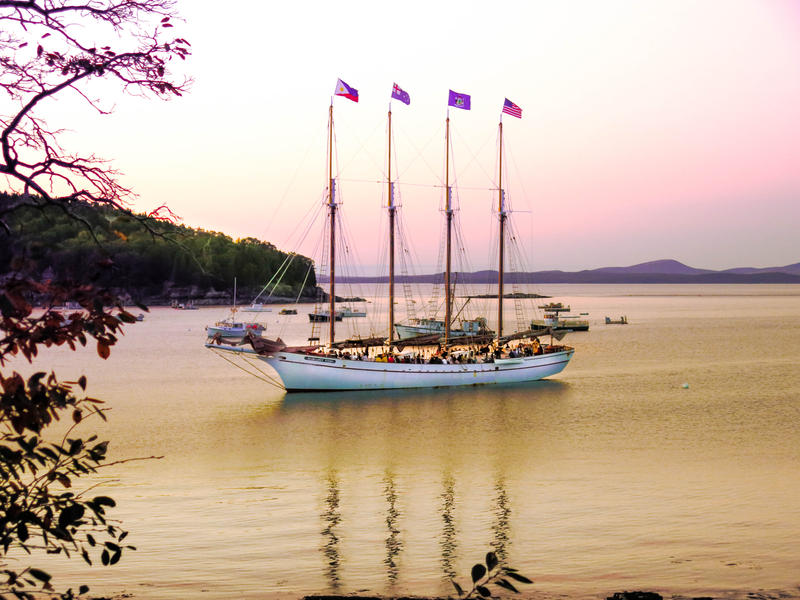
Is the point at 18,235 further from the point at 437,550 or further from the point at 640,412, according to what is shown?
the point at 640,412

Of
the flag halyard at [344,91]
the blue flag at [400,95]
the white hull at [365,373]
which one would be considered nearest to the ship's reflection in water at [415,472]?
the white hull at [365,373]

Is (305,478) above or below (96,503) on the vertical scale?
below

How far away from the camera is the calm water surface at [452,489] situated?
16.7 m

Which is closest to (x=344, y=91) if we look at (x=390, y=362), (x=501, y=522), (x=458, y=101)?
(x=458, y=101)

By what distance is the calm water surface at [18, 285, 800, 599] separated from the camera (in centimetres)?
1669

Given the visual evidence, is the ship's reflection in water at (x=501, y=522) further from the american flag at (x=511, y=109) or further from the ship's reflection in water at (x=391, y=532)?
the american flag at (x=511, y=109)

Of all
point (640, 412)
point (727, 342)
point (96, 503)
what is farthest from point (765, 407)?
point (727, 342)

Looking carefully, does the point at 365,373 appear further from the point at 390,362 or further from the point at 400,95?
the point at 400,95

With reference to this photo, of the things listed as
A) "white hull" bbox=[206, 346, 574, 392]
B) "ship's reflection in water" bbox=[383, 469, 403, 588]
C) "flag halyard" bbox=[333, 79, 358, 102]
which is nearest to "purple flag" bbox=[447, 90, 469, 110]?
"flag halyard" bbox=[333, 79, 358, 102]

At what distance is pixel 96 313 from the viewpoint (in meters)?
6.04

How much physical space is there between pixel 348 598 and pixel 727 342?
10637 cm

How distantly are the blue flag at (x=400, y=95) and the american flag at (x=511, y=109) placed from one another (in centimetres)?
818

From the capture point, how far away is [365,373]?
5266 cm

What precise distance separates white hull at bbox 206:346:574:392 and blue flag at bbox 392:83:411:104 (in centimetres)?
2176
